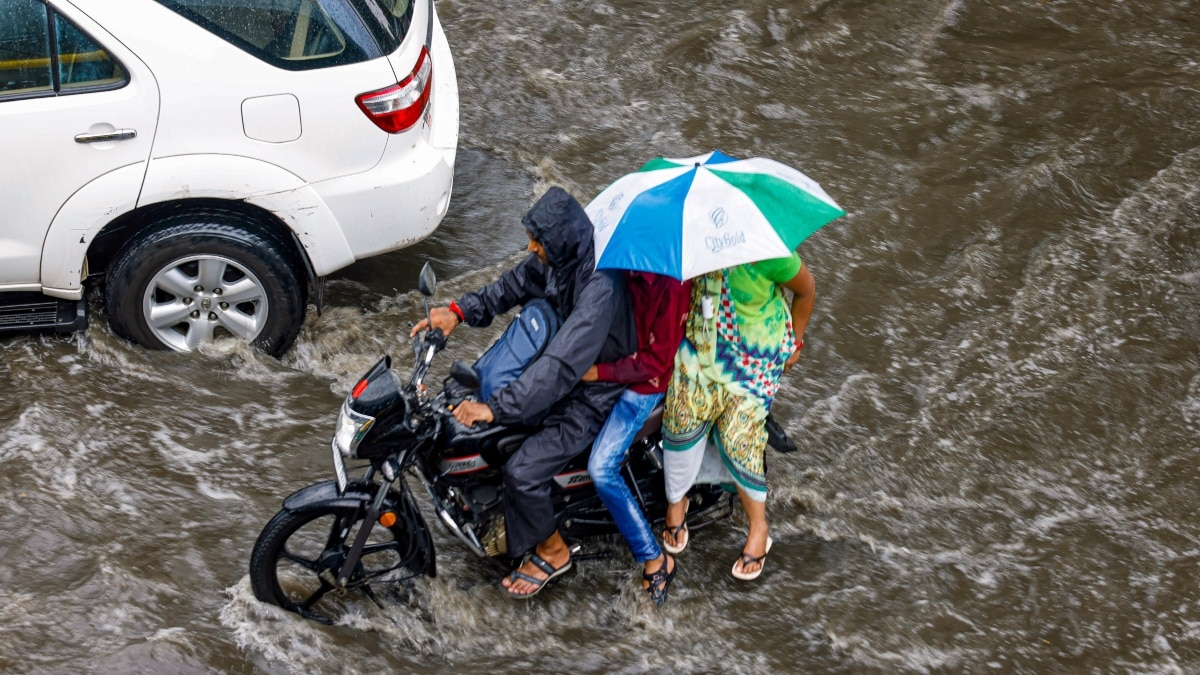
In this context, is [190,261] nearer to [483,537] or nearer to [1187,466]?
[483,537]

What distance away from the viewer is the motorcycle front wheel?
3.77 m

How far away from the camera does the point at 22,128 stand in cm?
461

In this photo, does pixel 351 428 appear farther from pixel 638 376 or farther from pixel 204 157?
pixel 204 157

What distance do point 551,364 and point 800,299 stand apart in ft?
3.42

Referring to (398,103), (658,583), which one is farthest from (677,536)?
(398,103)

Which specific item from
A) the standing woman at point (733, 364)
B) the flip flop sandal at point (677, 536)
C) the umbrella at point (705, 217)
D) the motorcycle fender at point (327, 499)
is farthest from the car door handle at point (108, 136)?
the flip flop sandal at point (677, 536)

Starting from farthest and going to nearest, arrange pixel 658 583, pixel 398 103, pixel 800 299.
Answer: pixel 398 103 < pixel 658 583 < pixel 800 299

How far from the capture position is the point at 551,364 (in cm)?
364

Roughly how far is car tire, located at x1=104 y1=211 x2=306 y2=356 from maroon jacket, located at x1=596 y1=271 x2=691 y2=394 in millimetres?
1987

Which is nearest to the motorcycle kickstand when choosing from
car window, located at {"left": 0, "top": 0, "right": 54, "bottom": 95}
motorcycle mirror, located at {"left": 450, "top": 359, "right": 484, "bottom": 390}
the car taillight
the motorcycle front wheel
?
the motorcycle front wheel

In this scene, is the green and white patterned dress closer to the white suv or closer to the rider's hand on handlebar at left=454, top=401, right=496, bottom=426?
the rider's hand on handlebar at left=454, top=401, right=496, bottom=426

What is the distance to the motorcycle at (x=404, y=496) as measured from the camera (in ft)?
11.7

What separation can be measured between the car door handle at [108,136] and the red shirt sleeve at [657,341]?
2.36 meters

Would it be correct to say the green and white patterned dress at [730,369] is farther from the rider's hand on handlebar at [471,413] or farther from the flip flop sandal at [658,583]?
the rider's hand on handlebar at [471,413]
